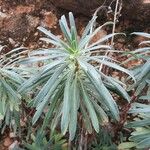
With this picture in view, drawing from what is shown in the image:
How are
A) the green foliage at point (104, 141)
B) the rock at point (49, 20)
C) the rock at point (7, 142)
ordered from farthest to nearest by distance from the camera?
1. the rock at point (49, 20)
2. the rock at point (7, 142)
3. the green foliage at point (104, 141)

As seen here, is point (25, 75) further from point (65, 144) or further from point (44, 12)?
point (44, 12)

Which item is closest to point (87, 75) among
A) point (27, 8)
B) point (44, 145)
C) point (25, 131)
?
point (44, 145)

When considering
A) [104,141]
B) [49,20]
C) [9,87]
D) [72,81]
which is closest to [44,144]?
[104,141]

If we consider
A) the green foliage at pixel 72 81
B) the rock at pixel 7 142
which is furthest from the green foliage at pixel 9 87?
the rock at pixel 7 142

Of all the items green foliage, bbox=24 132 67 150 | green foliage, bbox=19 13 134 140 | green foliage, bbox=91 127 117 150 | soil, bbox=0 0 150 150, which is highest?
soil, bbox=0 0 150 150

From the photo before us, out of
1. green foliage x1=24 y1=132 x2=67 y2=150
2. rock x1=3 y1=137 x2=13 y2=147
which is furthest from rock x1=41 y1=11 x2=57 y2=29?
green foliage x1=24 y1=132 x2=67 y2=150

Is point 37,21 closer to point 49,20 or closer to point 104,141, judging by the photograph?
point 49,20

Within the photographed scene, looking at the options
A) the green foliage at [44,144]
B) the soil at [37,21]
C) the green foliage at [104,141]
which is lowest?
the green foliage at [104,141]

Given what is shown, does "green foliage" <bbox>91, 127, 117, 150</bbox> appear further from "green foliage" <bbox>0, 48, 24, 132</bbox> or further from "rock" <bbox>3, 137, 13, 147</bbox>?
"rock" <bbox>3, 137, 13, 147</bbox>

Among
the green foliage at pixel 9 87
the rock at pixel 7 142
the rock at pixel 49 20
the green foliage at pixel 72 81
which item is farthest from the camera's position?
the rock at pixel 49 20

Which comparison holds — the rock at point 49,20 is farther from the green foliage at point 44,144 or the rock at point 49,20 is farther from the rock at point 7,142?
the green foliage at point 44,144

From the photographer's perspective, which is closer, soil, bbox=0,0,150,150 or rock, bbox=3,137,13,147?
rock, bbox=3,137,13,147
